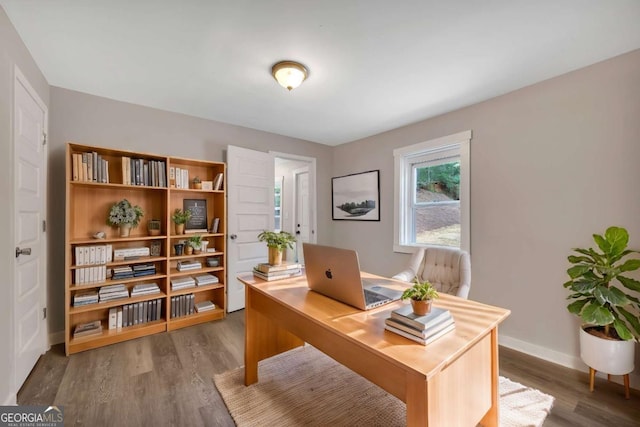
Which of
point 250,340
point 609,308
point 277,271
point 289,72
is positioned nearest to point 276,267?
point 277,271

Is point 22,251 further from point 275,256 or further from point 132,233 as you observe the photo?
point 275,256

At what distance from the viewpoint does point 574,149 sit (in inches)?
80.7

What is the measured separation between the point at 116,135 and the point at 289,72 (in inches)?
77.3

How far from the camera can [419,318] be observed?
3.18 feet

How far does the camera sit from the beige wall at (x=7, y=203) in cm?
149

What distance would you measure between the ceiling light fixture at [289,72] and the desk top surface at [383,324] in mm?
1560

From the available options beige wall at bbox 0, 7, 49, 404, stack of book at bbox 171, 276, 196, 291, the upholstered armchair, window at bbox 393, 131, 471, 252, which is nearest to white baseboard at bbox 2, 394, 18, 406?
beige wall at bbox 0, 7, 49, 404

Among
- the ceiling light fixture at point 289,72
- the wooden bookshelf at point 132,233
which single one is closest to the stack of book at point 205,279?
the wooden bookshelf at point 132,233

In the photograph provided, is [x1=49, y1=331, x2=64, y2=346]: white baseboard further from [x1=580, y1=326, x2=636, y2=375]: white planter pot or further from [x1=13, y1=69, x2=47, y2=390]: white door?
[x1=580, y1=326, x2=636, y2=375]: white planter pot

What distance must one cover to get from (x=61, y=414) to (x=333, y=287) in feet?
5.84

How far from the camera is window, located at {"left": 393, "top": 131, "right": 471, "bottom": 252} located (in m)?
2.75

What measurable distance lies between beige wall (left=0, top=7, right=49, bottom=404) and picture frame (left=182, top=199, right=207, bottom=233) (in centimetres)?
143

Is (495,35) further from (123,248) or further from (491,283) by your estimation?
(123,248)

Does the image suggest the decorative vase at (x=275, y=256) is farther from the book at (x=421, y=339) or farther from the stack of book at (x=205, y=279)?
the stack of book at (x=205, y=279)
